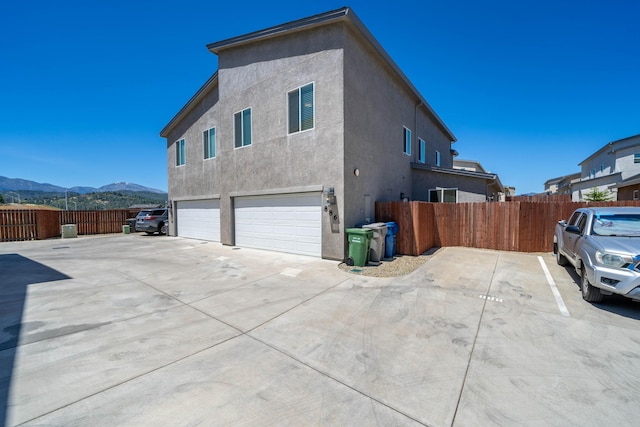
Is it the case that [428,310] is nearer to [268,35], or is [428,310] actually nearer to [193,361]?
[193,361]

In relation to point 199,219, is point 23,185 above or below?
above

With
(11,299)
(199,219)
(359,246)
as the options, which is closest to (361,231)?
(359,246)

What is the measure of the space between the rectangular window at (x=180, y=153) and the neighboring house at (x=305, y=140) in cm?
140

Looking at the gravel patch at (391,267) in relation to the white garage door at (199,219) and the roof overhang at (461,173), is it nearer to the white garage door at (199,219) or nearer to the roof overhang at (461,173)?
the roof overhang at (461,173)

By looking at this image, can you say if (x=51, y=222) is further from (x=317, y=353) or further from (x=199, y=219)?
(x=317, y=353)

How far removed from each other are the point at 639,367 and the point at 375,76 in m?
10.2

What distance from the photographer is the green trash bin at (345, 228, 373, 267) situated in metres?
7.61

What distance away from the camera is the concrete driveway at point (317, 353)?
7.70 ft

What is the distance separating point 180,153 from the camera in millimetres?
15656

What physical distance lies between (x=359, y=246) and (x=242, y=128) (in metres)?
7.34

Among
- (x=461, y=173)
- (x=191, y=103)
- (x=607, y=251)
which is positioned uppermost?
(x=191, y=103)

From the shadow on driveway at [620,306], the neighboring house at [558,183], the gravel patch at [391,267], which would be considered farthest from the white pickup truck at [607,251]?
the neighboring house at [558,183]

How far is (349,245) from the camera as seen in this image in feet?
26.0

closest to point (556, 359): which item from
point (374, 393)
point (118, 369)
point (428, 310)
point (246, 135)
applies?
point (428, 310)
